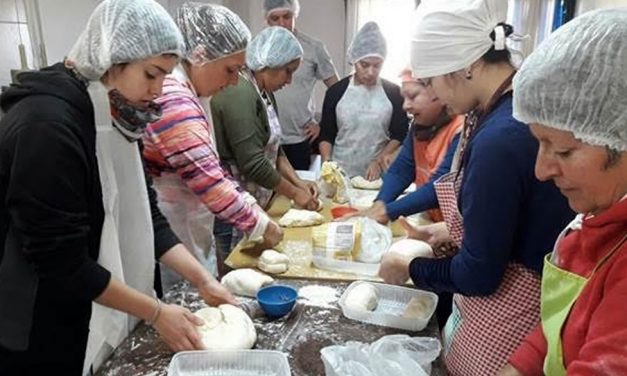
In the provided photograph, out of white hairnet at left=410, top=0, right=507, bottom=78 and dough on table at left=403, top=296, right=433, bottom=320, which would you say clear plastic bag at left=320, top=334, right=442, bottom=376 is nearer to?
dough on table at left=403, top=296, right=433, bottom=320

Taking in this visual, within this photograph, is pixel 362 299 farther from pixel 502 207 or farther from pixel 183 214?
pixel 183 214

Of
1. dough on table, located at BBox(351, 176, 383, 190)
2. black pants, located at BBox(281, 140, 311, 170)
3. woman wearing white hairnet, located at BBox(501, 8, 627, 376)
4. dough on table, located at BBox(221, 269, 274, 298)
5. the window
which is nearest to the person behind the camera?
woman wearing white hairnet, located at BBox(501, 8, 627, 376)

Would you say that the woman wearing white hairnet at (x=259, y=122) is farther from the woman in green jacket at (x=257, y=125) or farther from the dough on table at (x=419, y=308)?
the dough on table at (x=419, y=308)

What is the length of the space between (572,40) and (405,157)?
4.79 feet

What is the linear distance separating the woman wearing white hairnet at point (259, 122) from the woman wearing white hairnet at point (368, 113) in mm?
589

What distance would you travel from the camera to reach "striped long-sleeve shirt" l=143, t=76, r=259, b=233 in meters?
1.40

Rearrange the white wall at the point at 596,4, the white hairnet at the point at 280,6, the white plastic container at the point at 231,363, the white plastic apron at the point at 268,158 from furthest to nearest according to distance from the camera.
A: the white hairnet at the point at 280,6
the white wall at the point at 596,4
the white plastic apron at the point at 268,158
the white plastic container at the point at 231,363

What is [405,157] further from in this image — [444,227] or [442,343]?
[442,343]

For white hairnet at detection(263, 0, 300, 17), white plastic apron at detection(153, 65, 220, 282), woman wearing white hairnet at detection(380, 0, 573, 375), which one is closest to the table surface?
woman wearing white hairnet at detection(380, 0, 573, 375)

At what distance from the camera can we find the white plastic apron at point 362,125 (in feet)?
9.36

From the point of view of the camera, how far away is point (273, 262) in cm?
150

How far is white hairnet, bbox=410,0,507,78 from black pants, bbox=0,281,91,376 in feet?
3.10

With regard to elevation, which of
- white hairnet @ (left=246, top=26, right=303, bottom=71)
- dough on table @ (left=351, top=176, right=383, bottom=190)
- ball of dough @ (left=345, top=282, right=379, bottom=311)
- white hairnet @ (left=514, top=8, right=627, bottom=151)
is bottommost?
dough on table @ (left=351, top=176, right=383, bottom=190)

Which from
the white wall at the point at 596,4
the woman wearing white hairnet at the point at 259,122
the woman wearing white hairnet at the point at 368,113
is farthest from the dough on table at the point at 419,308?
the white wall at the point at 596,4
